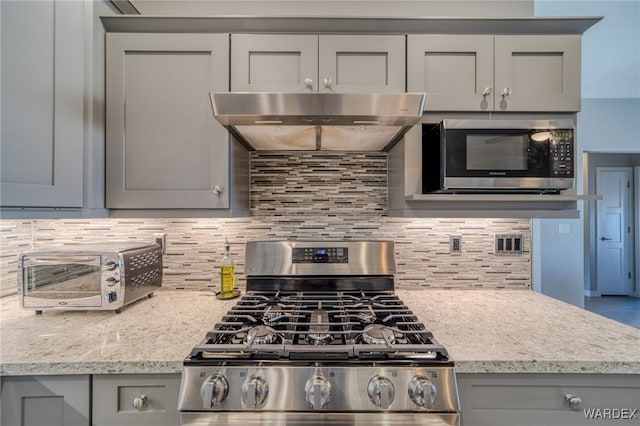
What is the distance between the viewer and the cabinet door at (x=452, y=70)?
1.28 metres

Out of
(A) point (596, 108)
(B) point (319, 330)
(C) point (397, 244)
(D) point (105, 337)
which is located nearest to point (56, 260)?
(D) point (105, 337)

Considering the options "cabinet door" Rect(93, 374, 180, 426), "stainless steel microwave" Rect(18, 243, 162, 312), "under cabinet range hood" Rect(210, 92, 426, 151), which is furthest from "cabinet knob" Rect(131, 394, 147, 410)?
"under cabinet range hood" Rect(210, 92, 426, 151)

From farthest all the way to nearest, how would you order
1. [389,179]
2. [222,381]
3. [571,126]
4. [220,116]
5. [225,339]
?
[389,179] < [571,126] < [220,116] < [225,339] < [222,381]

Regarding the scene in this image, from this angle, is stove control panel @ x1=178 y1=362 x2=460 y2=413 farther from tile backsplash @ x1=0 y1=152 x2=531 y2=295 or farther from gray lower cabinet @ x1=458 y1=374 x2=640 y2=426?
tile backsplash @ x1=0 y1=152 x2=531 y2=295

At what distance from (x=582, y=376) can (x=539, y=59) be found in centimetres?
124

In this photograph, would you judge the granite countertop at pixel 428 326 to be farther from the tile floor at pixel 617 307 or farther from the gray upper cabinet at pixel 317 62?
the tile floor at pixel 617 307

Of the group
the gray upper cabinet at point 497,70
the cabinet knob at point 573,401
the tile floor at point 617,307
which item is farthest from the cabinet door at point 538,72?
the tile floor at point 617,307

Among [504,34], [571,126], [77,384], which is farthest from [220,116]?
[571,126]

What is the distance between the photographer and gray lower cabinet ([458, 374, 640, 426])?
882mm

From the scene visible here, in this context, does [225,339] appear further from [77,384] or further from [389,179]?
[389,179]

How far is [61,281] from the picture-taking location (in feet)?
3.90

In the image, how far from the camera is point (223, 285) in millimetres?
1459

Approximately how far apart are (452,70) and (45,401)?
1.88 m

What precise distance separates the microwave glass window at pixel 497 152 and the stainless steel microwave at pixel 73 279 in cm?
151
